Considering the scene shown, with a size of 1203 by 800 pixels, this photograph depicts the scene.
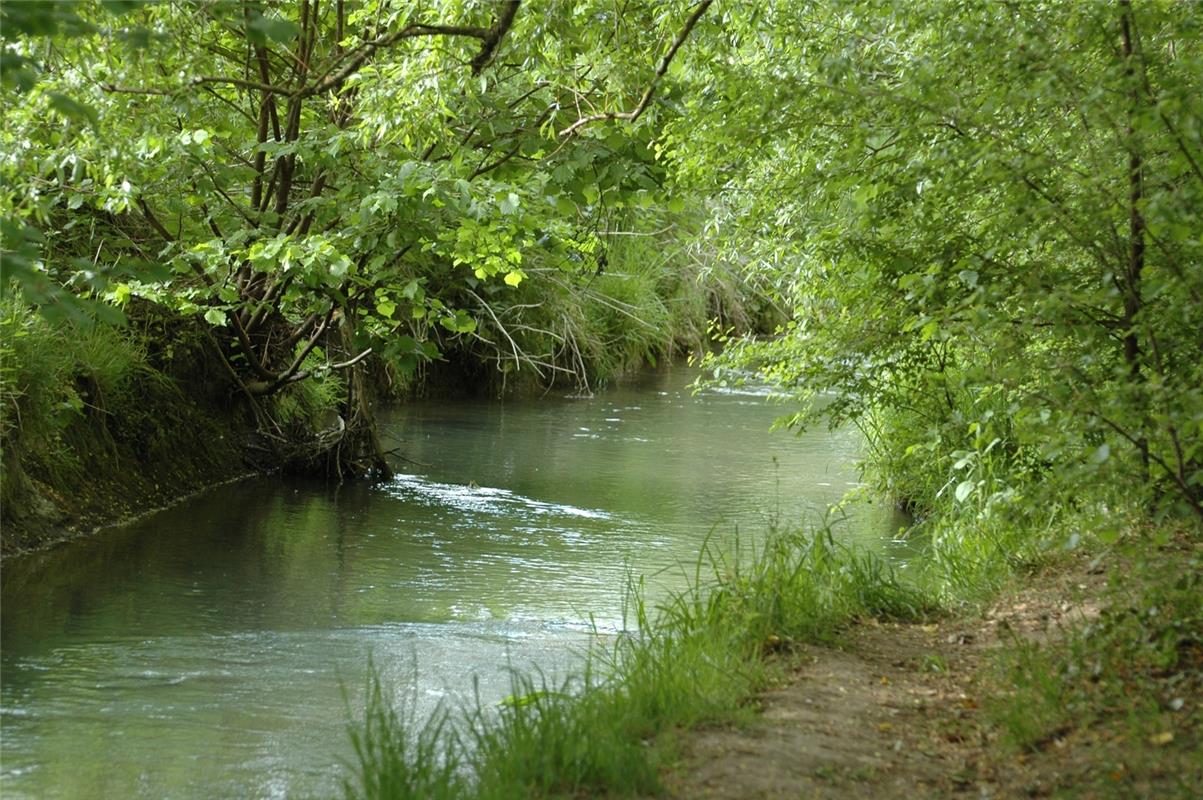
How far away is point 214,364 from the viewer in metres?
10.6

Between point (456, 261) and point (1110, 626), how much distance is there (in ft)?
15.3

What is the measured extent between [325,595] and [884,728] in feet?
13.0

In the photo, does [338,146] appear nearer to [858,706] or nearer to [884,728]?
[858,706]

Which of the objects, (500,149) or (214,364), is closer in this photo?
(500,149)

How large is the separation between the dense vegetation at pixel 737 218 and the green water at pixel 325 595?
632 millimetres

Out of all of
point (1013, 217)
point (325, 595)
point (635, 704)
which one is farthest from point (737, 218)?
point (635, 704)

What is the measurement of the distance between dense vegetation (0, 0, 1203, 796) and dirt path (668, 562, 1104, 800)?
0.21m

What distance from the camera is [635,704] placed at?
4152 mm

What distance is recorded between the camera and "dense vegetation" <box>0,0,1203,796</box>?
4340mm

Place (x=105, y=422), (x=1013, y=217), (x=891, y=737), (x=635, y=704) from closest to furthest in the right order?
(x=891, y=737)
(x=635, y=704)
(x=1013, y=217)
(x=105, y=422)

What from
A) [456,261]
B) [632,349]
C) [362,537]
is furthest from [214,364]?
[632,349]

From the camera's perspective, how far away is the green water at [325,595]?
481 centimetres

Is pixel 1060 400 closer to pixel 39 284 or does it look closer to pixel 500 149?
pixel 39 284

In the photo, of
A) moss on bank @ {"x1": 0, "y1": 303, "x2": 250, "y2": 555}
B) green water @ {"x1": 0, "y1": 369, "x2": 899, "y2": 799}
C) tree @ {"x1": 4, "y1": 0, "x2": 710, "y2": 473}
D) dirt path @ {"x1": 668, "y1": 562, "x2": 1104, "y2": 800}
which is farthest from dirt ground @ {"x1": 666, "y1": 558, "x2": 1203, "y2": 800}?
moss on bank @ {"x1": 0, "y1": 303, "x2": 250, "y2": 555}
